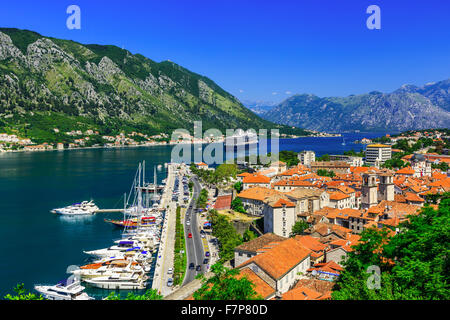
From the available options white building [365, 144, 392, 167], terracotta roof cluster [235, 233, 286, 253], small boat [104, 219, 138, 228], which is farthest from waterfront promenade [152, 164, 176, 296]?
white building [365, 144, 392, 167]

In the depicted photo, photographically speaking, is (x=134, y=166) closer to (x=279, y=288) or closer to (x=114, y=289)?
(x=114, y=289)

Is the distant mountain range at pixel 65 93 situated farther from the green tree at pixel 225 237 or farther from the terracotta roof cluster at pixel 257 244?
the terracotta roof cluster at pixel 257 244

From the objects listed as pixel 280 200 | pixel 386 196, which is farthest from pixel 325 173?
pixel 280 200

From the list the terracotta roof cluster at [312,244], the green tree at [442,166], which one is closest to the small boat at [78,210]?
the terracotta roof cluster at [312,244]

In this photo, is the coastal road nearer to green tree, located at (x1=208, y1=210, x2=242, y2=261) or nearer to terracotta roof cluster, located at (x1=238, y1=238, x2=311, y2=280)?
green tree, located at (x1=208, y1=210, x2=242, y2=261)

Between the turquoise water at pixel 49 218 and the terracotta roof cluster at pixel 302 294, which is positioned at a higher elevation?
the terracotta roof cluster at pixel 302 294

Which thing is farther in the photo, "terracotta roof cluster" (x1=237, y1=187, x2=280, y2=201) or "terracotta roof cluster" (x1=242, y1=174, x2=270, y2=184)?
"terracotta roof cluster" (x1=242, y1=174, x2=270, y2=184)
